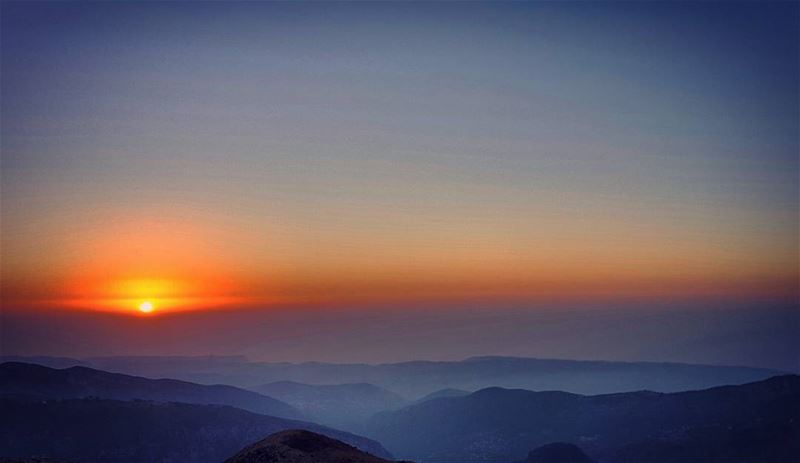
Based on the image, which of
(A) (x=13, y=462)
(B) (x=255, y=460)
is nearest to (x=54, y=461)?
(A) (x=13, y=462)

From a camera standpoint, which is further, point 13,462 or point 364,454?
point 364,454

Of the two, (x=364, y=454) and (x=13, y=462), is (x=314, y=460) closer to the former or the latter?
Answer: (x=364, y=454)

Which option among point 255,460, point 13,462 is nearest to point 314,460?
point 255,460

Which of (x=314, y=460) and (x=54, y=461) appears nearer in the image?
(x=314, y=460)

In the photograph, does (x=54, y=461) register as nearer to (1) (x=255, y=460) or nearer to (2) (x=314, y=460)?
(1) (x=255, y=460)

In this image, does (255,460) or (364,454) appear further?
(364,454)
